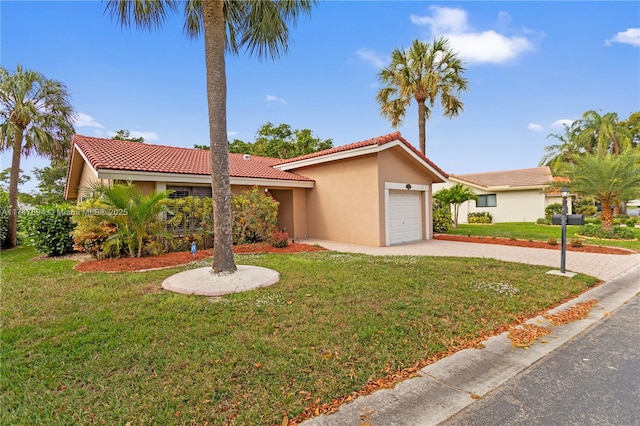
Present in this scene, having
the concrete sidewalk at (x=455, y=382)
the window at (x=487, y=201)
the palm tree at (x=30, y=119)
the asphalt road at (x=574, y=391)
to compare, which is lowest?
the asphalt road at (x=574, y=391)

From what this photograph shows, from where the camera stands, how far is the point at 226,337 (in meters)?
3.79

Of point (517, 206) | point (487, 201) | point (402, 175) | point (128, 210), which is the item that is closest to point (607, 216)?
point (402, 175)

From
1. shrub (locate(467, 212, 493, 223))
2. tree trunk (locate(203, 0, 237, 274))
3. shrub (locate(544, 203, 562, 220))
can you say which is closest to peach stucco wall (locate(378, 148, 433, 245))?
tree trunk (locate(203, 0, 237, 274))

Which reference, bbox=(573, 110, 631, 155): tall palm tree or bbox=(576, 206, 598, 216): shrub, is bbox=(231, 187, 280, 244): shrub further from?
bbox=(573, 110, 631, 155): tall palm tree

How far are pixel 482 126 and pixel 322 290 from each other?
19.4m

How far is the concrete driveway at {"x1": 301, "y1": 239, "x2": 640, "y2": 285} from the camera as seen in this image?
789 centimetres

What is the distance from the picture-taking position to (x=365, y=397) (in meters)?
2.72

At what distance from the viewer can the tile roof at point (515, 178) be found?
24234mm

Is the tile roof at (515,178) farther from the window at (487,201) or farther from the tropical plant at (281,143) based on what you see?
the tropical plant at (281,143)

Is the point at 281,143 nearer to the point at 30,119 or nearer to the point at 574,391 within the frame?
the point at 30,119

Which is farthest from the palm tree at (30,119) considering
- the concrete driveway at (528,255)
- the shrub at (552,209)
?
the shrub at (552,209)

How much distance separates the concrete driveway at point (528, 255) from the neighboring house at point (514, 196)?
15.4 metres

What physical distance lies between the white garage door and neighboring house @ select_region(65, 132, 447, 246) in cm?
4

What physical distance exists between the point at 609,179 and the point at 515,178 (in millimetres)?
13380
